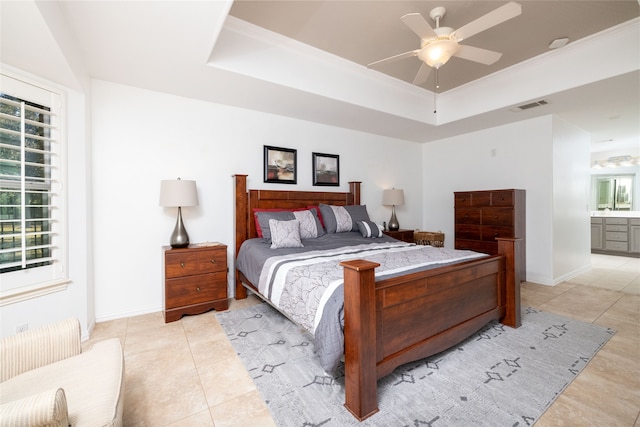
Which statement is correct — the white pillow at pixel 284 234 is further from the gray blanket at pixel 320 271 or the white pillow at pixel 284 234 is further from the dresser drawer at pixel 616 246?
the dresser drawer at pixel 616 246

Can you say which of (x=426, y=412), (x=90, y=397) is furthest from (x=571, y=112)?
(x=90, y=397)

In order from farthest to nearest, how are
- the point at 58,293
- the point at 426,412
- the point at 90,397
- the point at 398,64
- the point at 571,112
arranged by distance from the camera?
the point at 571,112 → the point at 398,64 → the point at 58,293 → the point at 426,412 → the point at 90,397

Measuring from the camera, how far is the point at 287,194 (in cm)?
391

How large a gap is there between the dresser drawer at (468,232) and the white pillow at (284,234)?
2.98 m

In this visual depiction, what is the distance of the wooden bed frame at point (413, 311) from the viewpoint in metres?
1.50

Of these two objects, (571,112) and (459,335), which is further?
(571,112)

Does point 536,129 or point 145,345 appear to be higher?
point 536,129

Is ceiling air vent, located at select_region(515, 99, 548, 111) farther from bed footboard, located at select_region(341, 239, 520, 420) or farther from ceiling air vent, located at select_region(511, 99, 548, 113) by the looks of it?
bed footboard, located at select_region(341, 239, 520, 420)

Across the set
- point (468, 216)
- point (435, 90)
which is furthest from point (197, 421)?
point (435, 90)

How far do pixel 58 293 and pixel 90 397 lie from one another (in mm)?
1753

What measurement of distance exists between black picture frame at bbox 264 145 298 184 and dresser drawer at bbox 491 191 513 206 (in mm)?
3005

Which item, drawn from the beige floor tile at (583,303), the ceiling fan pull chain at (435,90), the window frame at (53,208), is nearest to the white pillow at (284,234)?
the window frame at (53,208)

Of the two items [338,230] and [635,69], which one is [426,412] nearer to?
[338,230]

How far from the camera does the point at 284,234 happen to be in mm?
3027
